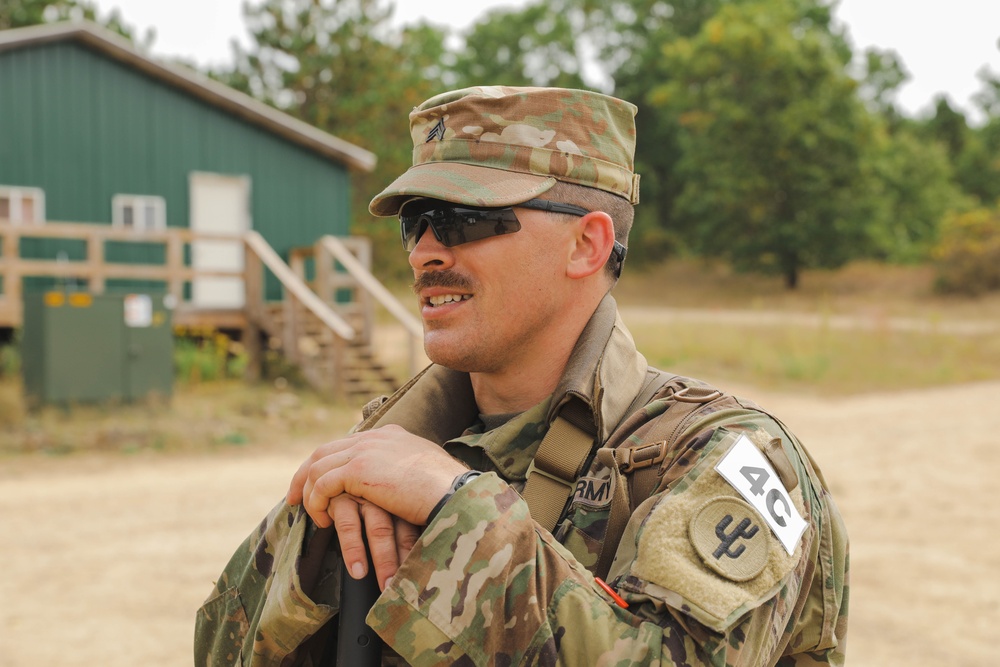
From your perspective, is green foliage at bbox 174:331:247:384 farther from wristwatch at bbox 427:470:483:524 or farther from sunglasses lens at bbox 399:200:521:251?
wristwatch at bbox 427:470:483:524

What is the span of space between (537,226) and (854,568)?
5.90m

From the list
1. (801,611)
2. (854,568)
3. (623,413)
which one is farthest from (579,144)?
(854,568)

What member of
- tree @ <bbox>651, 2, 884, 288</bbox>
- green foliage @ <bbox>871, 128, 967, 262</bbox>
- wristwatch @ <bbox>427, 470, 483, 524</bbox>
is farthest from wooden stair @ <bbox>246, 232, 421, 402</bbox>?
green foliage @ <bbox>871, 128, 967, 262</bbox>

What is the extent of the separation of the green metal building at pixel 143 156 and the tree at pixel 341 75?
13.1 metres

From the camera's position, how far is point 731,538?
4.86 ft

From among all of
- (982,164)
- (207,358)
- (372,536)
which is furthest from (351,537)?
(982,164)

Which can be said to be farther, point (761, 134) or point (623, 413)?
point (761, 134)

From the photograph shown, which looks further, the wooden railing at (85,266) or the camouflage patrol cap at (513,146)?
the wooden railing at (85,266)

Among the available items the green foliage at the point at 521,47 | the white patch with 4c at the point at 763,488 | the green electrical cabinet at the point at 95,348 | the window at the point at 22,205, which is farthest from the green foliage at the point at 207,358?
the green foliage at the point at 521,47

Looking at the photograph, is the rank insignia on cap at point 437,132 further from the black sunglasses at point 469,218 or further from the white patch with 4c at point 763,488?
the white patch with 4c at point 763,488

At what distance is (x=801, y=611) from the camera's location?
167 centimetres

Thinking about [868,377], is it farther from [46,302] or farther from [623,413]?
[623,413]

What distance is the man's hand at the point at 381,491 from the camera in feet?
4.83

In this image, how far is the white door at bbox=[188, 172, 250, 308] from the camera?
17703 millimetres
